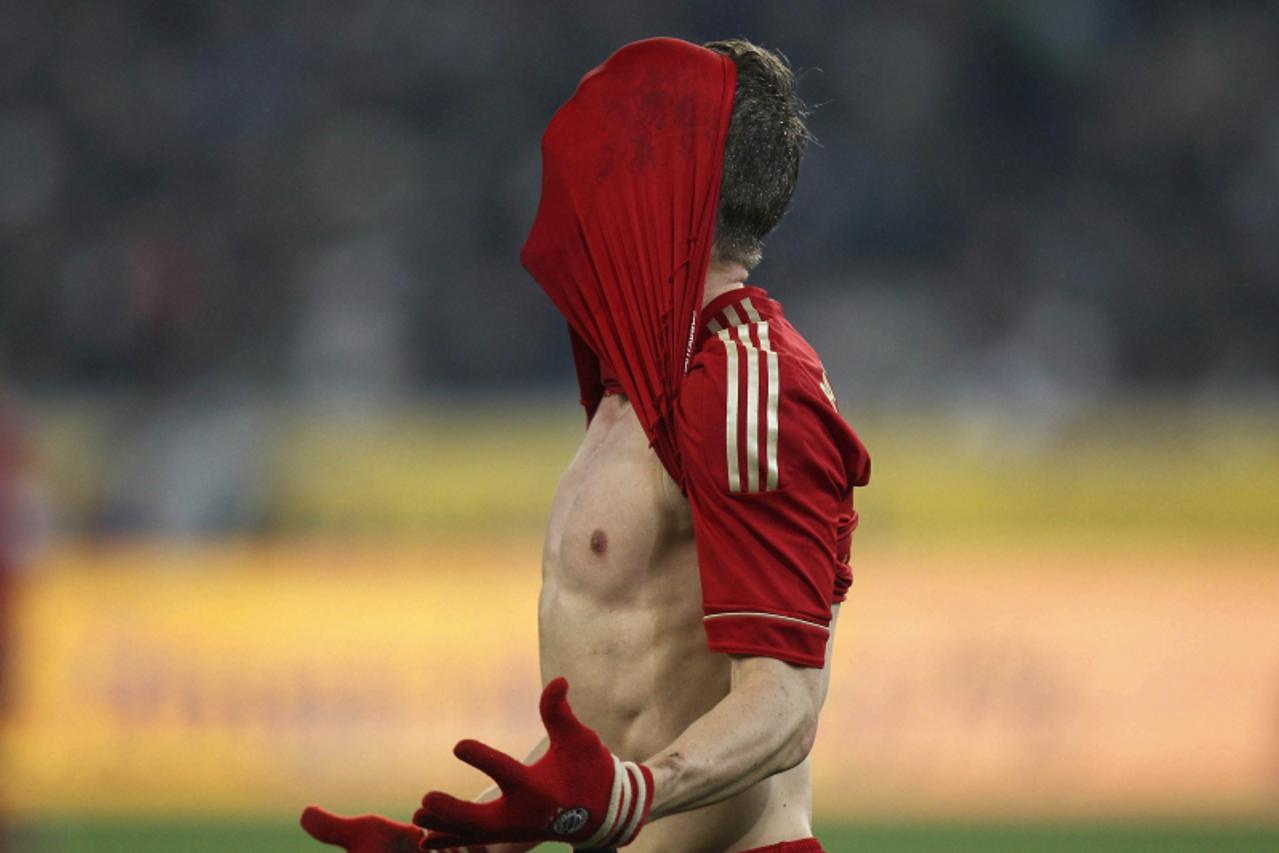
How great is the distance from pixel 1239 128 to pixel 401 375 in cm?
570

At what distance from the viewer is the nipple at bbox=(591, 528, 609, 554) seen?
94.1 inches

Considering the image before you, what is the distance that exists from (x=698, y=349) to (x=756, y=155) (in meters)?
0.26

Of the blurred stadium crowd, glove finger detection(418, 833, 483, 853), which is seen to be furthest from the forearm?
the blurred stadium crowd

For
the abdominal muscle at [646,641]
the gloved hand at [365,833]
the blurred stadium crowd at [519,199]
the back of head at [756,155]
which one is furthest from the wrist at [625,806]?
the blurred stadium crowd at [519,199]

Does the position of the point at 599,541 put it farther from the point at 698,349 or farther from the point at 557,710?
the point at 557,710

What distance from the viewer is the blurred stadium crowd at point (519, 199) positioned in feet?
35.7

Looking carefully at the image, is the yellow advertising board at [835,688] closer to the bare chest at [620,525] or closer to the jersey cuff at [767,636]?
the bare chest at [620,525]

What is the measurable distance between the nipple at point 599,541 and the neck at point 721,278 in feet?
1.06

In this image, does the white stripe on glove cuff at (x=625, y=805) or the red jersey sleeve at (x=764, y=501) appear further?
the red jersey sleeve at (x=764, y=501)

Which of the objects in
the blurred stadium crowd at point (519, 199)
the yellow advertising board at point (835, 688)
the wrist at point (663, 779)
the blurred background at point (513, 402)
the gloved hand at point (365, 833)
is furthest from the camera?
the blurred stadium crowd at point (519, 199)

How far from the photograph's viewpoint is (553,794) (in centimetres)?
196

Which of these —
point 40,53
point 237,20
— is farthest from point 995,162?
point 40,53

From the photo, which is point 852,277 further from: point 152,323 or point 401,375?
point 152,323

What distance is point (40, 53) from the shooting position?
42.7 feet
